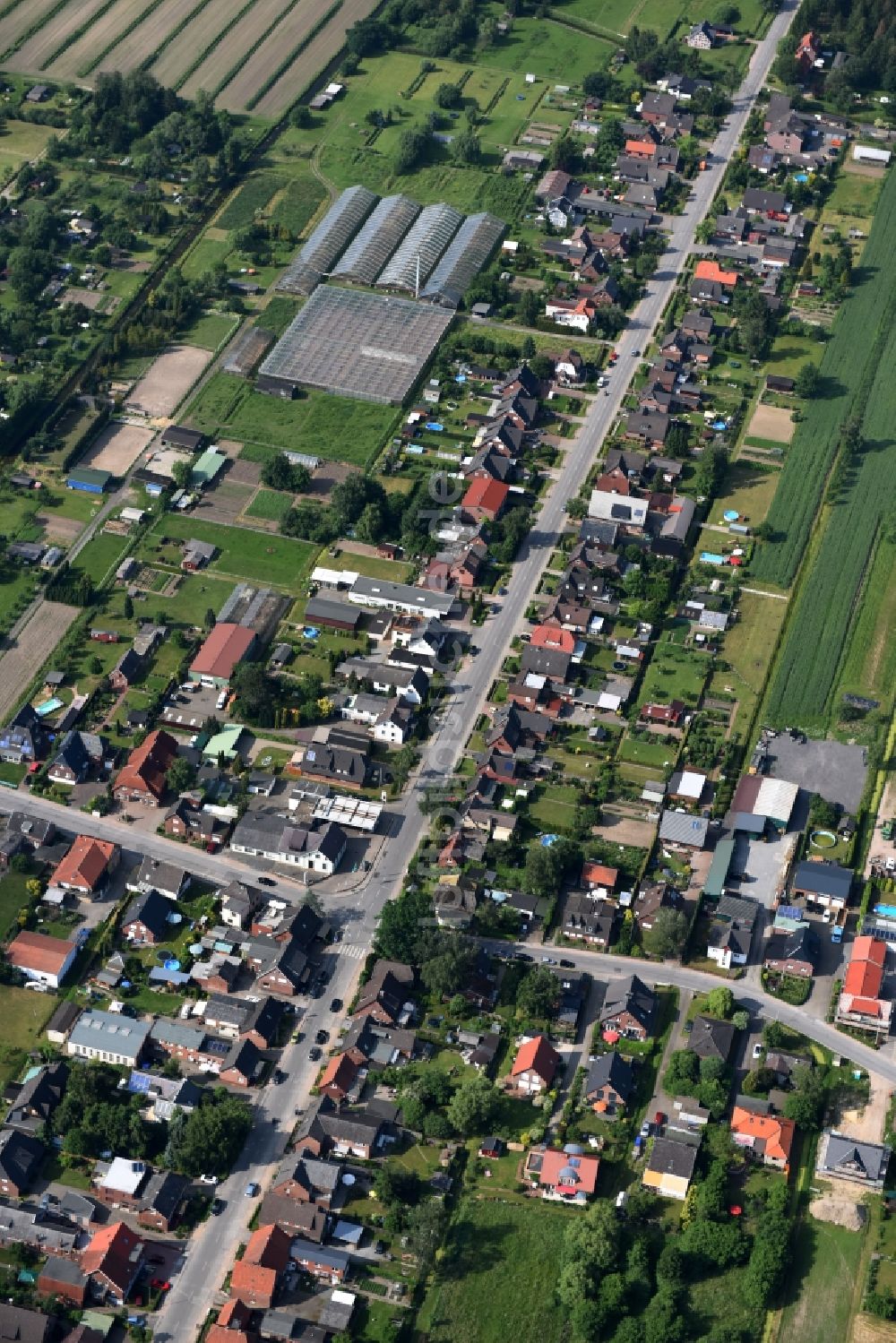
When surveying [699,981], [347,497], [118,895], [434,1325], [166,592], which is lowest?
[434,1325]

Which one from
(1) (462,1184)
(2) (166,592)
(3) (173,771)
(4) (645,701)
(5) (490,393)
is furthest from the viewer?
(5) (490,393)

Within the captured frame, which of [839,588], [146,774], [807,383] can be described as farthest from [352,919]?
[807,383]

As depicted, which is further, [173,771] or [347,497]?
[347,497]

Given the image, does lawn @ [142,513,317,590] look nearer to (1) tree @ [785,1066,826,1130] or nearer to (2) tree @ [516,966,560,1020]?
(2) tree @ [516,966,560,1020]

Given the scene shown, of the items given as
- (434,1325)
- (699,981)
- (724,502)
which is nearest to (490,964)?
(699,981)

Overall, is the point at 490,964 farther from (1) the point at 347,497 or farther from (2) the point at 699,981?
(1) the point at 347,497

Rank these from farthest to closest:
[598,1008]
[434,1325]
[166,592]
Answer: [166,592]
[598,1008]
[434,1325]

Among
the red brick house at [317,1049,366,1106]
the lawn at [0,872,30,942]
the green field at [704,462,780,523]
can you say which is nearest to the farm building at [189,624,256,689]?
the lawn at [0,872,30,942]
